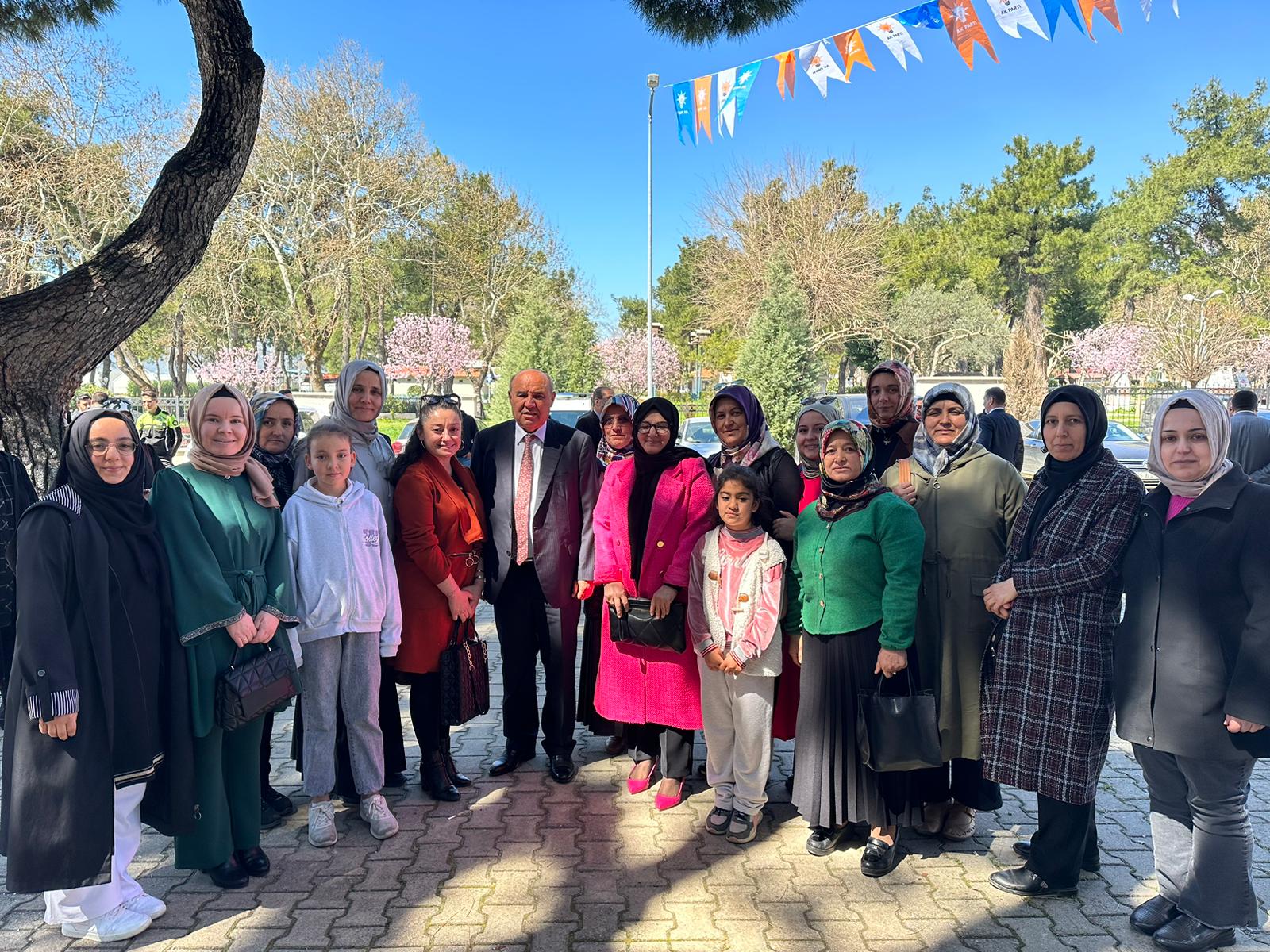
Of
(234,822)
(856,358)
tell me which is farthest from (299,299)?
(234,822)

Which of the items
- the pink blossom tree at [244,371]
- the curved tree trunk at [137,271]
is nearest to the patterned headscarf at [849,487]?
the curved tree trunk at [137,271]

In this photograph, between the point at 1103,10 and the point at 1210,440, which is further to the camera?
the point at 1103,10

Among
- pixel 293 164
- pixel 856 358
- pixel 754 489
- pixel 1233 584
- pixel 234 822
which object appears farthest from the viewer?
pixel 856 358

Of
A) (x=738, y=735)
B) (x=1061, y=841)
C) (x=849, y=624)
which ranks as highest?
(x=849, y=624)

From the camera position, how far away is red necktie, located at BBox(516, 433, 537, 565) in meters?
4.22

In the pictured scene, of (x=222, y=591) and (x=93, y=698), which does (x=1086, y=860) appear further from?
(x=93, y=698)

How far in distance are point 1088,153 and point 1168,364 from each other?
15.3m

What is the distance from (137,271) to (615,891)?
13.5 ft

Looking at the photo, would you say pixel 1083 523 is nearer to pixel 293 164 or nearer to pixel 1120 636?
pixel 1120 636

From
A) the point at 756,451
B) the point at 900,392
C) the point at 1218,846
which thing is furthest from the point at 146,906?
the point at 900,392

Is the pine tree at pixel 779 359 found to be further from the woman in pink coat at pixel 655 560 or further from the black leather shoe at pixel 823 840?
the black leather shoe at pixel 823 840

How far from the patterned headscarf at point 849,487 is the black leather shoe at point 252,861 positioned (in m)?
2.78

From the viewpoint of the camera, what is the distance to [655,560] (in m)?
3.83

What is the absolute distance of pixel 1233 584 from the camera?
263 cm
